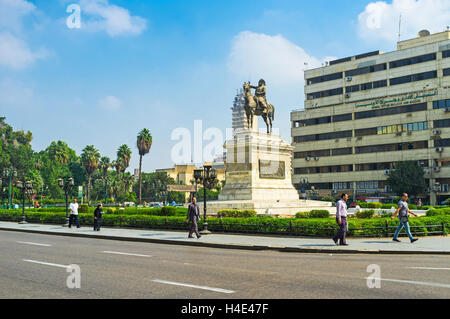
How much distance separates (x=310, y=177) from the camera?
8200 centimetres

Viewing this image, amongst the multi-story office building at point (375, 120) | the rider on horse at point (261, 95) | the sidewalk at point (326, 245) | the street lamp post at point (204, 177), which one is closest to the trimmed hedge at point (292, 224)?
the sidewalk at point (326, 245)

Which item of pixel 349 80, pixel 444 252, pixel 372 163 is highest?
pixel 349 80

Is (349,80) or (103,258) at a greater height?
(349,80)

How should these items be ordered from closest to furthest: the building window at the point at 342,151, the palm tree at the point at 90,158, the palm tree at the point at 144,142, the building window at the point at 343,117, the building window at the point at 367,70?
the building window at the point at 367,70, the building window at the point at 342,151, the building window at the point at 343,117, the palm tree at the point at 144,142, the palm tree at the point at 90,158

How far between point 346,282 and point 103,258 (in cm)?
736

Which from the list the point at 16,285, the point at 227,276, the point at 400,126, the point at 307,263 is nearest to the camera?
the point at 16,285

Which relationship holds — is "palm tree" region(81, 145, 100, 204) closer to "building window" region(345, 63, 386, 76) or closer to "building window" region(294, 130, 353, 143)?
"building window" region(294, 130, 353, 143)

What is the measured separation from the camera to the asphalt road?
773 centimetres

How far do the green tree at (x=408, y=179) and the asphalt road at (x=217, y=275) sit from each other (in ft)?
182

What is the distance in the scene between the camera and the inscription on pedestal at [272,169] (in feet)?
99.6

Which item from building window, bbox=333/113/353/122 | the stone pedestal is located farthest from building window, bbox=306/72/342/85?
the stone pedestal

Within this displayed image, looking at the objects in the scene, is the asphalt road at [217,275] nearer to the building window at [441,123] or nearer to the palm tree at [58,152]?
the building window at [441,123]
